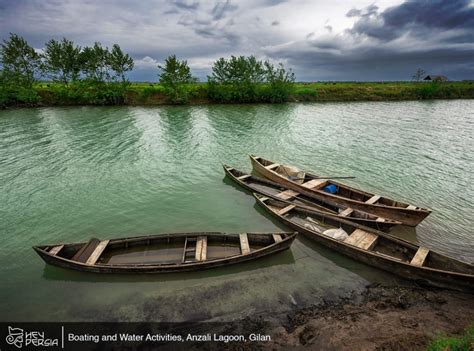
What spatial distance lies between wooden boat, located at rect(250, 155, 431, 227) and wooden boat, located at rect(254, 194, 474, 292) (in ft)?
5.80

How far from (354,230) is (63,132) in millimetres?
38962

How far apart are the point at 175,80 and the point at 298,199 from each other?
59.0 meters

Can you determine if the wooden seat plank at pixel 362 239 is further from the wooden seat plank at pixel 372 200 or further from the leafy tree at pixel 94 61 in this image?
the leafy tree at pixel 94 61

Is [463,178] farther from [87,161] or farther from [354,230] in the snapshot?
[87,161]

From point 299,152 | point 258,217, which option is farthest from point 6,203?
point 299,152

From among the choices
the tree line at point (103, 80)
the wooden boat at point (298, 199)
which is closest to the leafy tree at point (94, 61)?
the tree line at point (103, 80)

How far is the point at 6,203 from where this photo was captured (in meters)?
16.5

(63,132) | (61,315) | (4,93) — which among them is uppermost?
(4,93)

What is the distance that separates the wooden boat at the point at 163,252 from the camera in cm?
1049

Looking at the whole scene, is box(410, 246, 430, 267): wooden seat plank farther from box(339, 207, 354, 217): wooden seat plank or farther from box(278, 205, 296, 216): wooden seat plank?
box(278, 205, 296, 216): wooden seat plank

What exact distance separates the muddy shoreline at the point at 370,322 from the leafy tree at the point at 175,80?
209 feet

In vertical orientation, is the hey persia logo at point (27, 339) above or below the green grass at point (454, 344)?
below

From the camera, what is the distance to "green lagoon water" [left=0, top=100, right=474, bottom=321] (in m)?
9.92
